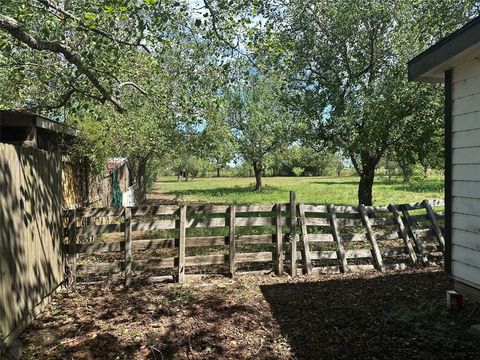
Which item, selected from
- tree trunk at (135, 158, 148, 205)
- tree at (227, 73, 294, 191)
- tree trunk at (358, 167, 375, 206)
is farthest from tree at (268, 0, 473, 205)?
tree at (227, 73, 294, 191)

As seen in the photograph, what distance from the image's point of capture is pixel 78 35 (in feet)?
31.8

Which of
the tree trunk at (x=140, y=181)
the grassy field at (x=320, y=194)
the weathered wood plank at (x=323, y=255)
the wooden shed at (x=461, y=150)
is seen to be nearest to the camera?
the wooden shed at (x=461, y=150)

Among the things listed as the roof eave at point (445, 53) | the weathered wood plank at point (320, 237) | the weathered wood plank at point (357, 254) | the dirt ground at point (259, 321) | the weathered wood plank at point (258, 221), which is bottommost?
the dirt ground at point (259, 321)

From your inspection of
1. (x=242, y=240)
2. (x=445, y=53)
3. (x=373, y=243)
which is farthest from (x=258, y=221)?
(x=445, y=53)

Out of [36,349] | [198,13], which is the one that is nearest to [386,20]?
[198,13]

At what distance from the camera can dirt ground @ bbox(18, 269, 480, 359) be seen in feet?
15.0

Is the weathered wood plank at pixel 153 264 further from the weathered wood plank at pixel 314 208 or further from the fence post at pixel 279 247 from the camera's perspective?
the weathered wood plank at pixel 314 208

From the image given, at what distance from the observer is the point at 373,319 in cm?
548

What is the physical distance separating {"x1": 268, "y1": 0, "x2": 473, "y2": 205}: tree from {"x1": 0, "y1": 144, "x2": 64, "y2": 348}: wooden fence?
8.99 metres

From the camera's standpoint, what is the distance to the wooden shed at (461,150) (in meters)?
4.79

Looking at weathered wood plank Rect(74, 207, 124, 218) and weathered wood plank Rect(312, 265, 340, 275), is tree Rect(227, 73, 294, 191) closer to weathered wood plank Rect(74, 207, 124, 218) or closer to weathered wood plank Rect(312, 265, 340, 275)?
weathered wood plank Rect(312, 265, 340, 275)

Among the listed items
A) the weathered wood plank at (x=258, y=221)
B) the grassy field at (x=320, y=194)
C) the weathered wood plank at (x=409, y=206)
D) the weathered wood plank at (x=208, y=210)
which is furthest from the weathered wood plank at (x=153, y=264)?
the grassy field at (x=320, y=194)

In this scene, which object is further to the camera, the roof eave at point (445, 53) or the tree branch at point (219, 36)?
the tree branch at point (219, 36)

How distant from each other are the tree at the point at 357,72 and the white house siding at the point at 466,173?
705 centimetres
